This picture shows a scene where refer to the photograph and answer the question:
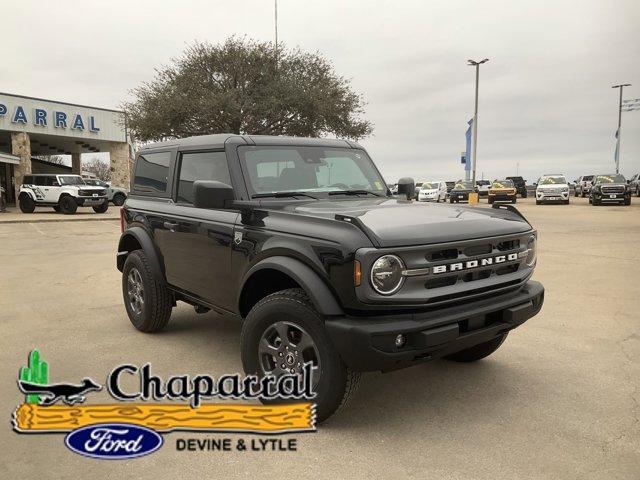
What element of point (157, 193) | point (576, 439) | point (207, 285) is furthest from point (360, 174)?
point (576, 439)

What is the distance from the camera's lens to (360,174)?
467 cm

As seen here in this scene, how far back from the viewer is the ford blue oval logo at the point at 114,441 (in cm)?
294

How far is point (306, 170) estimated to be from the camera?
427 cm

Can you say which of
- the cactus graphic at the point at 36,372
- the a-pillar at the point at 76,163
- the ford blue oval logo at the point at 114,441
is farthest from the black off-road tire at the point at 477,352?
the a-pillar at the point at 76,163

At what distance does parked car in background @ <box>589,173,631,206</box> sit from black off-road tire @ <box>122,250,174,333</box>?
2789cm

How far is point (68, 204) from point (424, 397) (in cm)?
2443

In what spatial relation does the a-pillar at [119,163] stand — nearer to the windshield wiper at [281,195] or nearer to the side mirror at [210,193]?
the windshield wiper at [281,195]

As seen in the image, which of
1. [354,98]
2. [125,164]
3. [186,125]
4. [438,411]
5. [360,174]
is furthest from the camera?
[125,164]

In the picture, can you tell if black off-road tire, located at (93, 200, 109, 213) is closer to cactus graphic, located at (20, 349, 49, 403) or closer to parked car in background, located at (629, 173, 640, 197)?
cactus graphic, located at (20, 349, 49, 403)

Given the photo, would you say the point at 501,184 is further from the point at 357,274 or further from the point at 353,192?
the point at 357,274

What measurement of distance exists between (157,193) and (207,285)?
136cm

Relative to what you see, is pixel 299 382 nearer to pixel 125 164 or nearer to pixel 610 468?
pixel 610 468

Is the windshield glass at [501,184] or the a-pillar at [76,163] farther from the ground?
the a-pillar at [76,163]

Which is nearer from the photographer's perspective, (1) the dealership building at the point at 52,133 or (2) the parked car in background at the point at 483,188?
(1) the dealership building at the point at 52,133
